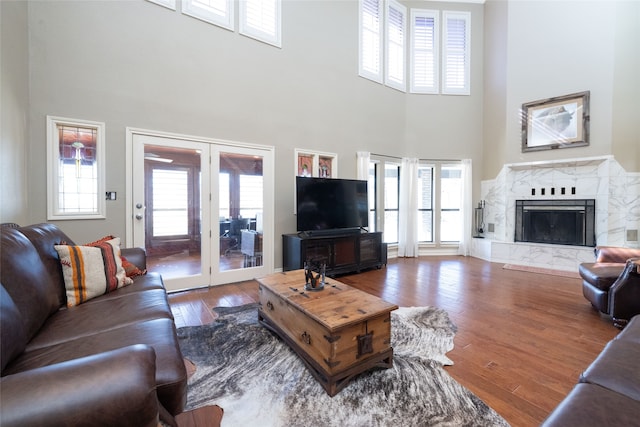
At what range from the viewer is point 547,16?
491cm

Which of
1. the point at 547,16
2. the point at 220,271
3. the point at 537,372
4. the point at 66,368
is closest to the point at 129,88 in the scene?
the point at 220,271

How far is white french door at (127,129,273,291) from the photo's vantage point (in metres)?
3.24

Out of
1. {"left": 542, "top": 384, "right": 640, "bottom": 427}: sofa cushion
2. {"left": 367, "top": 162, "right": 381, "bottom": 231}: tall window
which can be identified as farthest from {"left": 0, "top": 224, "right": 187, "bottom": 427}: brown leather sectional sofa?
{"left": 367, "top": 162, "right": 381, "bottom": 231}: tall window

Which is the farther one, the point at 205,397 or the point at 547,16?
the point at 547,16

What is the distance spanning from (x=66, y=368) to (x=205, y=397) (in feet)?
3.45

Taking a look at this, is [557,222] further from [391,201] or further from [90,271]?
[90,271]

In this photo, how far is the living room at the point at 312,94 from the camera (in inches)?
107

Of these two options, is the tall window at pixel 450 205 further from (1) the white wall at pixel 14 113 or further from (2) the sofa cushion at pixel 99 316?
(1) the white wall at pixel 14 113

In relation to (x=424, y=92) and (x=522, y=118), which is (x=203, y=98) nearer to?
(x=424, y=92)

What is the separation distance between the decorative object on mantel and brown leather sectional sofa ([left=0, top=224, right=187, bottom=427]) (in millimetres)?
6458

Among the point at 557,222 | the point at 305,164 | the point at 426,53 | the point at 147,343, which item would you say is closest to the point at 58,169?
the point at 147,343

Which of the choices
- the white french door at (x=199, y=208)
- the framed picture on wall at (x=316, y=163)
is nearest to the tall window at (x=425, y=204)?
the framed picture on wall at (x=316, y=163)

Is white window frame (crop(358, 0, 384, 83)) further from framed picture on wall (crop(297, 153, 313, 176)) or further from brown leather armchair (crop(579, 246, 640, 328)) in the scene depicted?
brown leather armchair (crop(579, 246, 640, 328))

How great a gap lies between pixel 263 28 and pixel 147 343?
443cm
